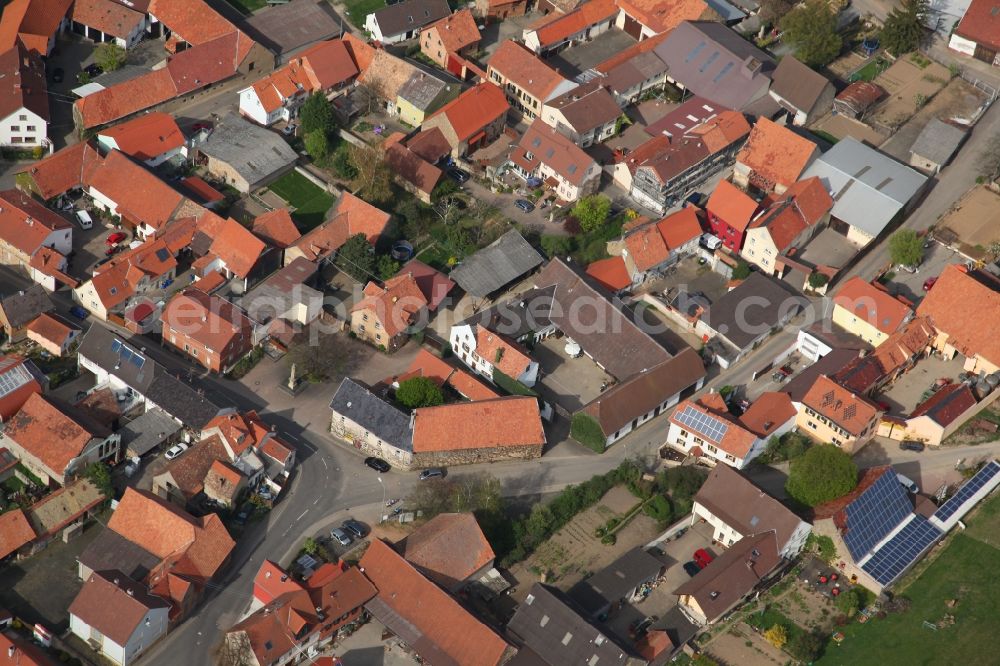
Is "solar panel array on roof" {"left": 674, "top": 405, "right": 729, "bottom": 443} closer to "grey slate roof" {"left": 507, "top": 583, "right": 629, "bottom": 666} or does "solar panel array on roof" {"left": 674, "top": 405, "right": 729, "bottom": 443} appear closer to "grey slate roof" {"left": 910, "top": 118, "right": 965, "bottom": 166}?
"grey slate roof" {"left": 507, "top": 583, "right": 629, "bottom": 666}

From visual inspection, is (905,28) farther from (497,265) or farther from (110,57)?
(110,57)

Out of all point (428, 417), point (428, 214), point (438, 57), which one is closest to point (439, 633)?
point (428, 417)

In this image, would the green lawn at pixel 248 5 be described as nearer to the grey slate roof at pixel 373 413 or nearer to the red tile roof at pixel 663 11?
the red tile roof at pixel 663 11

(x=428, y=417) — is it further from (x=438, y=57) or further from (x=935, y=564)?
(x=438, y=57)

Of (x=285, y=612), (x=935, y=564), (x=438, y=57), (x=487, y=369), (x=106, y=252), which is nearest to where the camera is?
(x=285, y=612)

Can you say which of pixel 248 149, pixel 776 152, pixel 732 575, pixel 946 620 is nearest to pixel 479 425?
pixel 732 575

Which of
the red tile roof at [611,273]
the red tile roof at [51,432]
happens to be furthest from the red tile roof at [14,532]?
the red tile roof at [611,273]
